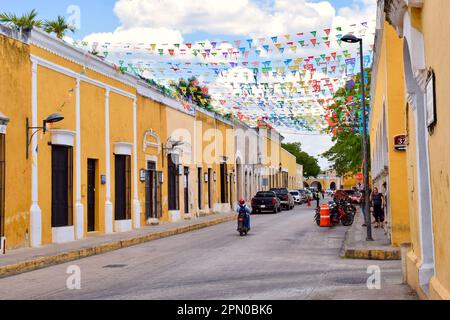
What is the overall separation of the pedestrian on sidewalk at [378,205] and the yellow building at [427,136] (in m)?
11.4

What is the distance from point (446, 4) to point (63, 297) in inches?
289

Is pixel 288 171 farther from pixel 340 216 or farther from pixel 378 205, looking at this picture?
pixel 378 205

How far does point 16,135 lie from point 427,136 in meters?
12.7

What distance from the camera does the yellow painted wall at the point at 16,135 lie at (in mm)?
17266

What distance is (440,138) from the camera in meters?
7.11

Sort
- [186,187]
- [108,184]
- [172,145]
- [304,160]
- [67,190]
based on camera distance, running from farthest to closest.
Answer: [304,160] < [186,187] < [172,145] < [108,184] < [67,190]

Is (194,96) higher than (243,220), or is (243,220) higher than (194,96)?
(194,96)

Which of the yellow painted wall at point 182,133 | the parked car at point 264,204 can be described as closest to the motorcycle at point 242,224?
the yellow painted wall at point 182,133

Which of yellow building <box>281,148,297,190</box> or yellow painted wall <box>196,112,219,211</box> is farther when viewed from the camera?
yellow building <box>281,148,297,190</box>

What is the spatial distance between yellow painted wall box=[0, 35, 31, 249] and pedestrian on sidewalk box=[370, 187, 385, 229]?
11823 mm

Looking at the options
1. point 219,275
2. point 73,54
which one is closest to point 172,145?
point 73,54

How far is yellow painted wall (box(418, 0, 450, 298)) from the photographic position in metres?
6.54

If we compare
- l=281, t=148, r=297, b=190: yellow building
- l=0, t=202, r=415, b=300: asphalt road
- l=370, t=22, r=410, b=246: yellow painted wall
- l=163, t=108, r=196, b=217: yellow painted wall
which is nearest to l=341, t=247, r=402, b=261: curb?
l=0, t=202, r=415, b=300: asphalt road

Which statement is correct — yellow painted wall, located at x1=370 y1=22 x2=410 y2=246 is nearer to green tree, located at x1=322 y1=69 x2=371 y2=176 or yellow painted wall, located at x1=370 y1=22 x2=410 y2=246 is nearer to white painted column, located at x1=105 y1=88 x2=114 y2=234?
white painted column, located at x1=105 y1=88 x2=114 y2=234
